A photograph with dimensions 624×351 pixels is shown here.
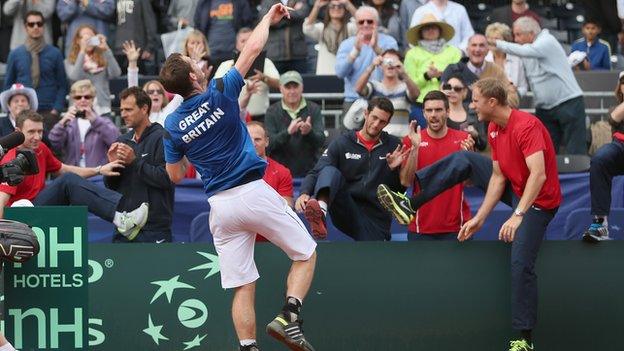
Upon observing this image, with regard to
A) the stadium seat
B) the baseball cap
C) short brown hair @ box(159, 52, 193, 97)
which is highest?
short brown hair @ box(159, 52, 193, 97)

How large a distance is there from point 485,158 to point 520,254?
4.22ft

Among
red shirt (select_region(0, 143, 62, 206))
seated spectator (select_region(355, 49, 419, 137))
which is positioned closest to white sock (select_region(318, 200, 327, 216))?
red shirt (select_region(0, 143, 62, 206))

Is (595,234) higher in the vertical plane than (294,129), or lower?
lower

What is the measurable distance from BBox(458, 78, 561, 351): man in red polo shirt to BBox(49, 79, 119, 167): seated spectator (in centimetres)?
449

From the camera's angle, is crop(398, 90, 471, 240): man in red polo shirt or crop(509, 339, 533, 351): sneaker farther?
crop(398, 90, 471, 240): man in red polo shirt

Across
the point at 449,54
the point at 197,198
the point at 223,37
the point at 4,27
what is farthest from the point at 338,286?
the point at 4,27

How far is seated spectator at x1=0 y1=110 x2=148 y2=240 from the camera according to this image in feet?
42.3

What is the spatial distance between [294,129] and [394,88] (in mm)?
1479

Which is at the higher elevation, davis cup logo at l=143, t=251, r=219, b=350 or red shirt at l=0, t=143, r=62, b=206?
red shirt at l=0, t=143, r=62, b=206

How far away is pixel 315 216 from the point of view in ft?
41.6

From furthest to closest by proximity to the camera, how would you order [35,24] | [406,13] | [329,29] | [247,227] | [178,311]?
[406,13], [329,29], [35,24], [178,311], [247,227]

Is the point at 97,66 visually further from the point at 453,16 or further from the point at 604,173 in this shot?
the point at 604,173

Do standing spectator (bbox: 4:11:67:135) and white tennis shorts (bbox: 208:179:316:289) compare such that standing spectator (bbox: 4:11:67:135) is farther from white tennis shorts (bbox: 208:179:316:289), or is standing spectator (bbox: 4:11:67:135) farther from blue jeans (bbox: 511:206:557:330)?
blue jeans (bbox: 511:206:557:330)

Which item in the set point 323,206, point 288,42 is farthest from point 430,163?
point 288,42
